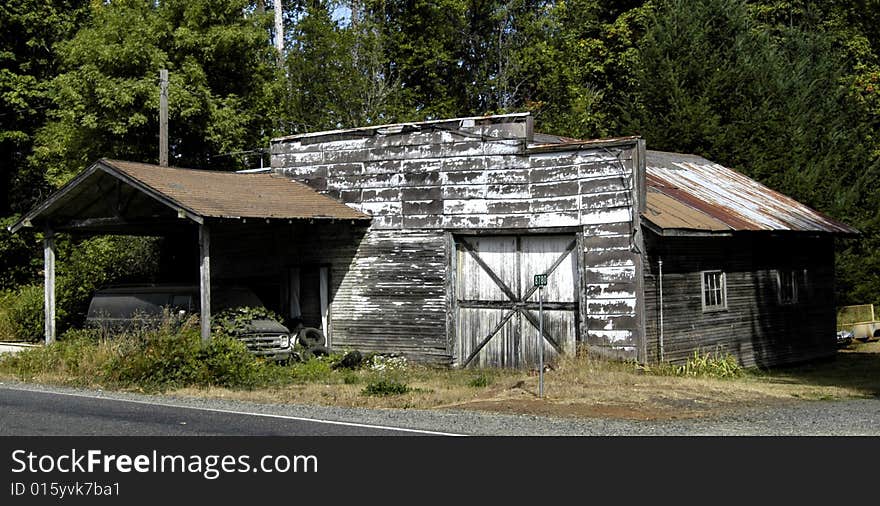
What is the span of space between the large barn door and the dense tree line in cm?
1212

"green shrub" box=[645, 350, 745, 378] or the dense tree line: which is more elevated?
the dense tree line

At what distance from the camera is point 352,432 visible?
12.0 meters

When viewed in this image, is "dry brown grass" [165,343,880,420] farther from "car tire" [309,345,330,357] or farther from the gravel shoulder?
"car tire" [309,345,330,357]

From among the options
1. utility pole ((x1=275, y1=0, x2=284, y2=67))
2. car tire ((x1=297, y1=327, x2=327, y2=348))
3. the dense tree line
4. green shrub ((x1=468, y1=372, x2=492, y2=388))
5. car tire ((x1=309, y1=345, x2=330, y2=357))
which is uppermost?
utility pole ((x1=275, y1=0, x2=284, y2=67))

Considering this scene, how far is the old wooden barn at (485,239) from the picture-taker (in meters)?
19.6

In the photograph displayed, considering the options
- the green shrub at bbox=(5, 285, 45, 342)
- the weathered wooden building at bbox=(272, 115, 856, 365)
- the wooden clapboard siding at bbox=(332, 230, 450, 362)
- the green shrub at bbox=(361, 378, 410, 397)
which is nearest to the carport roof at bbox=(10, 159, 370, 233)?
the wooden clapboard siding at bbox=(332, 230, 450, 362)

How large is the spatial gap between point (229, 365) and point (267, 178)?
6631 mm

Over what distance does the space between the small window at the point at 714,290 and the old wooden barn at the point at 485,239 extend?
51mm

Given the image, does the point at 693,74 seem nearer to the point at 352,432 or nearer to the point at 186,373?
the point at 186,373

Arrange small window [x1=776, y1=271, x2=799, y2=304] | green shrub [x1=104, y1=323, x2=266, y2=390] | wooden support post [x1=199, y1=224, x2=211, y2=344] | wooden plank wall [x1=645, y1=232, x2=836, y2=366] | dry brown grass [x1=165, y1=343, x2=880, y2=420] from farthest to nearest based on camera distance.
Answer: small window [x1=776, y1=271, x2=799, y2=304], wooden plank wall [x1=645, y1=232, x2=836, y2=366], wooden support post [x1=199, y1=224, x2=211, y2=344], green shrub [x1=104, y1=323, x2=266, y2=390], dry brown grass [x1=165, y1=343, x2=880, y2=420]

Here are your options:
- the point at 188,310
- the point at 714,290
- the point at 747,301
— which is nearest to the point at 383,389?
the point at 188,310

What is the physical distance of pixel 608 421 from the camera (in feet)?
45.7

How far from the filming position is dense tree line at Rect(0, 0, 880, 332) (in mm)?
33188
